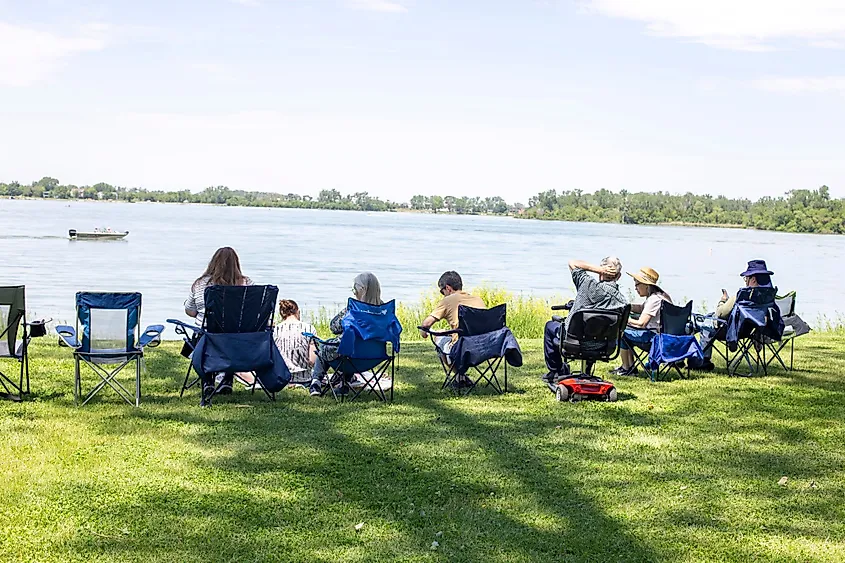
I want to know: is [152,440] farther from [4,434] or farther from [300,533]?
[300,533]

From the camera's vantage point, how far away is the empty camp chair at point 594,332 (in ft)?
22.9

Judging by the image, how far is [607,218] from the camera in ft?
392

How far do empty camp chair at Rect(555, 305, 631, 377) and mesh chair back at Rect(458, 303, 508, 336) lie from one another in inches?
19.7

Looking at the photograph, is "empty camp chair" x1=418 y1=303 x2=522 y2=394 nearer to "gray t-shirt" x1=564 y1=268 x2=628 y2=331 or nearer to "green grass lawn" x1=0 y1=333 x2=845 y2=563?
"green grass lawn" x1=0 y1=333 x2=845 y2=563

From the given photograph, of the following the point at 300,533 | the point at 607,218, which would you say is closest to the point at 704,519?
the point at 300,533

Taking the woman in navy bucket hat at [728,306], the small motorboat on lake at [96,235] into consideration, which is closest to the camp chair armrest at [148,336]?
the woman in navy bucket hat at [728,306]

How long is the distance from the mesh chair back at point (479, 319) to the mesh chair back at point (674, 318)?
4.82ft

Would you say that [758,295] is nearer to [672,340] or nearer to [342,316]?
[672,340]

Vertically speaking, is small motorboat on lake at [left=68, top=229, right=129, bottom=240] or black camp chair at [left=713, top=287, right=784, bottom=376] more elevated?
black camp chair at [left=713, top=287, right=784, bottom=376]

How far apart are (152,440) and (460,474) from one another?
1771 millimetres

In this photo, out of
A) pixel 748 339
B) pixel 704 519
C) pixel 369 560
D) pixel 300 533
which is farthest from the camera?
pixel 748 339

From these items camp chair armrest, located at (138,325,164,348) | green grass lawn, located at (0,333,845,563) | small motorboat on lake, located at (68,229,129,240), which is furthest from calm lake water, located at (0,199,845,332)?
green grass lawn, located at (0,333,845,563)

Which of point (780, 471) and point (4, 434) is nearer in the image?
point (780, 471)

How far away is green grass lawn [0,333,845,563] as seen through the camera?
12.7 ft
